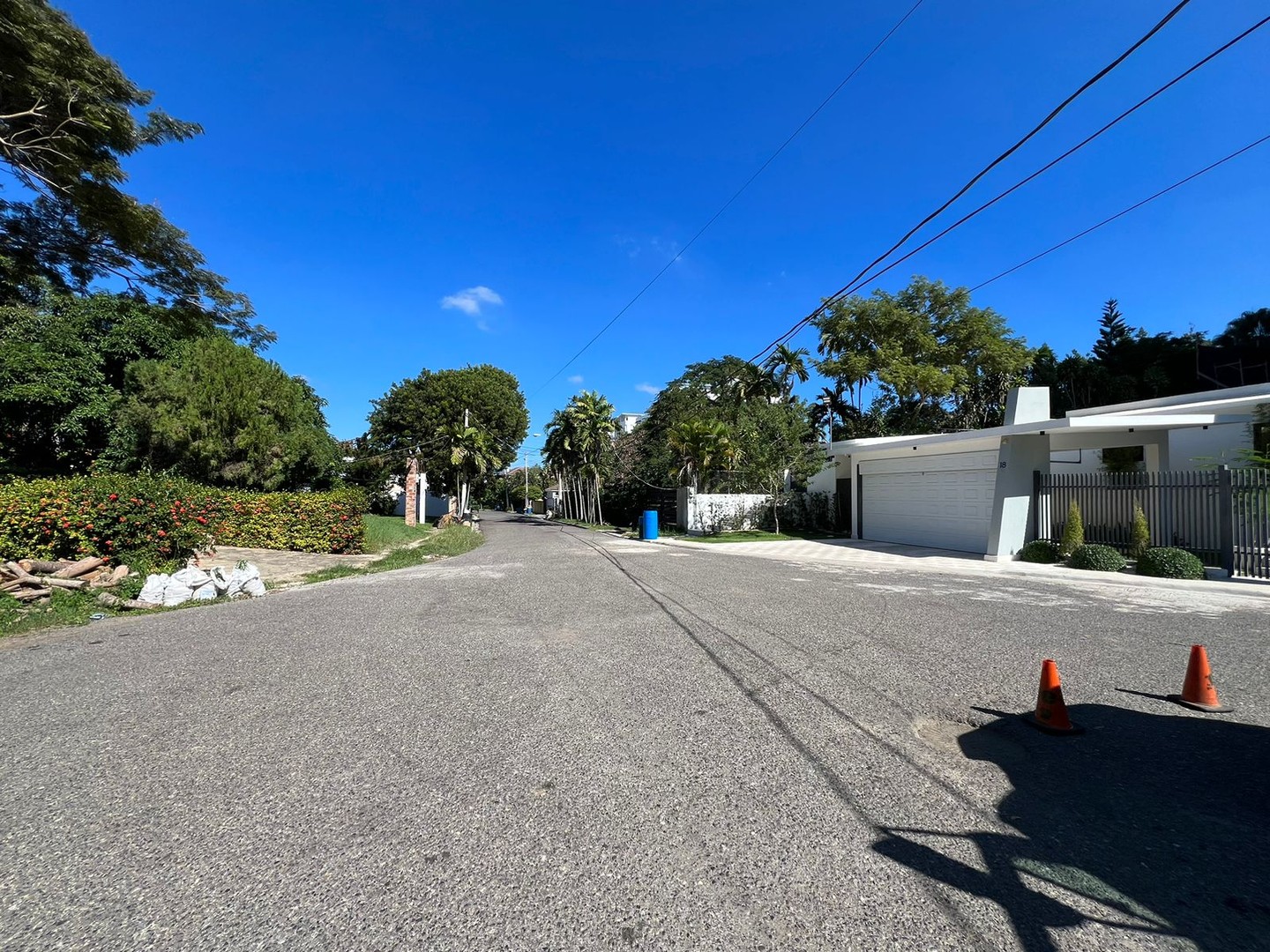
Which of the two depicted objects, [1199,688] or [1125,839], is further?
[1199,688]

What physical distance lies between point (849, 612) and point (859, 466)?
47.9 ft

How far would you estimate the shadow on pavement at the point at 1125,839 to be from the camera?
228 centimetres

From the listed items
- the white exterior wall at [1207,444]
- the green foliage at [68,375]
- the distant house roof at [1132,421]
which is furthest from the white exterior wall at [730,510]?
the green foliage at [68,375]

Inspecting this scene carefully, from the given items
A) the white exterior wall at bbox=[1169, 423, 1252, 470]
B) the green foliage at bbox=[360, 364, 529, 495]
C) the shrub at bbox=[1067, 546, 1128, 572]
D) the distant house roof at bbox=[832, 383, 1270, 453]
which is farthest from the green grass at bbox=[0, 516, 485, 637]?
the green foliage at bbox=[360, 364, 529, 495]

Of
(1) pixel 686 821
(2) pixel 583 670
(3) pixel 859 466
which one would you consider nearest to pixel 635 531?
(3) pixel 859 466

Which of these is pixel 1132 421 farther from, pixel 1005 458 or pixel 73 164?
pixel 73 164

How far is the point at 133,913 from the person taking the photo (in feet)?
7.52

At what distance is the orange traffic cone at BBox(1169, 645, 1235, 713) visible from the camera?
453cm

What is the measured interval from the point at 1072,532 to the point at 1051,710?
39.4ft

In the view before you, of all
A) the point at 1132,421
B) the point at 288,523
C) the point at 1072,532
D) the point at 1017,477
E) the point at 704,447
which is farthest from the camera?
the point at 704,447

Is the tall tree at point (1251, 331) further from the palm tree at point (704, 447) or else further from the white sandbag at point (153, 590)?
the white sandbag at point (153, 590)

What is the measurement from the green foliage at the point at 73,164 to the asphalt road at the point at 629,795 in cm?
807

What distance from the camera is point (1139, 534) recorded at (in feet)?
42.1

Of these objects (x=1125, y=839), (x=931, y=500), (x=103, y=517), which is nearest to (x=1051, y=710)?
(x=1125, y=839)
